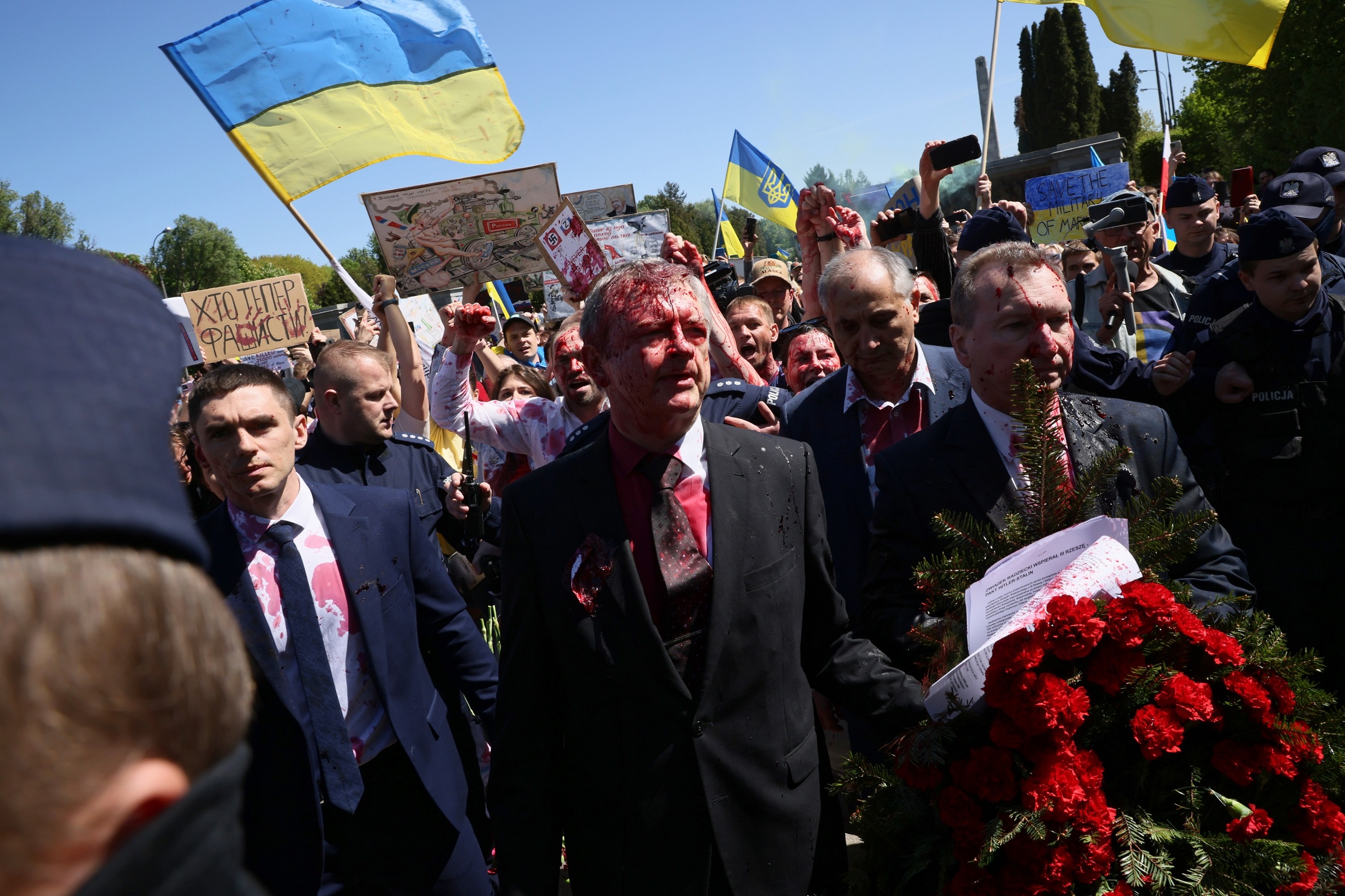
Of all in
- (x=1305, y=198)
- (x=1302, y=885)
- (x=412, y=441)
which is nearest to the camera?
(x=1302, y=885)

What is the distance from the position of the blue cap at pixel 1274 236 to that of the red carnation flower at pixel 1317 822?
3289 mm

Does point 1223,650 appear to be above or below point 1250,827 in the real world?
above

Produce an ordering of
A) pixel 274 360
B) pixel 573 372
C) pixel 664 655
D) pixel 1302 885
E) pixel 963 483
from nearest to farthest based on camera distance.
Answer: pixel 1302 885 < pixel 664 655 < pixel 963 483 < pixel 573 372 < pixel 274 360

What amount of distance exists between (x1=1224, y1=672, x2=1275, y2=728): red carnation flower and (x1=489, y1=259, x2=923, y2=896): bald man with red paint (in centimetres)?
80

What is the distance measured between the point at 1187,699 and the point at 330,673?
2.42 m

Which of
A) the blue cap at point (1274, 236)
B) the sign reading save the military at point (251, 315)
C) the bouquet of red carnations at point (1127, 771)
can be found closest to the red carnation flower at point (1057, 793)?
the bouquet of red carnations at point (1127, 771)

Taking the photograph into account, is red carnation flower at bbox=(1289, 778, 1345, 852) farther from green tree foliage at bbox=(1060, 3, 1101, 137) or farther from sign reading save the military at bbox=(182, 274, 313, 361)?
green tree foliage at bbox=(1060, 3, 1101, 137)

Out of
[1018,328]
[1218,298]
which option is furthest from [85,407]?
[1218,298]

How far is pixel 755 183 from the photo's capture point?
1229 centimetres

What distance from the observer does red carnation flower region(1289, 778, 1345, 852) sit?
176 centimetres

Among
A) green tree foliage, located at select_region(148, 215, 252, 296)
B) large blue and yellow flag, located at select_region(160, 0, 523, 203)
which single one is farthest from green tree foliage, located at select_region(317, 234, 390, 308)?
large blue and yellow flag, located at select_region(160, 0, 523, 203)

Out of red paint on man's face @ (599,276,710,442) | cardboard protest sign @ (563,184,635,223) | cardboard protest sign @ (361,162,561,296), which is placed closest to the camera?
red paint on man's face @ (599,276,710,442)

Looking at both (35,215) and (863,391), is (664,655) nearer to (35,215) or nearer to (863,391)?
(863,391)

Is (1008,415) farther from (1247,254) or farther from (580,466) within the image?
(1247,254)
